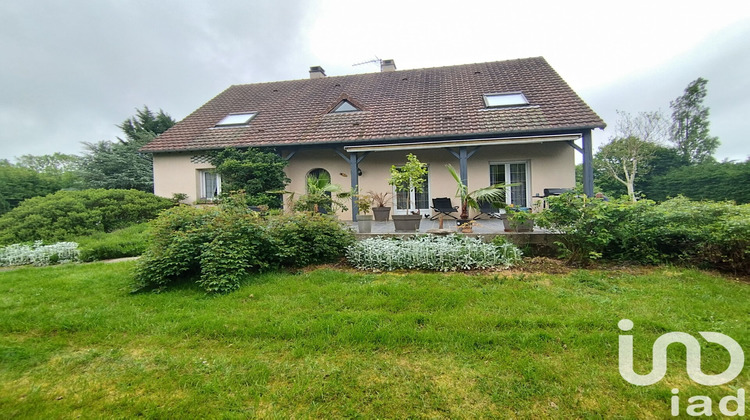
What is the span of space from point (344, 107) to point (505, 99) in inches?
235

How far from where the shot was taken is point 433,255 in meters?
4.59

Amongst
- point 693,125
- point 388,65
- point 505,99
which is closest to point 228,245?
point 505,99

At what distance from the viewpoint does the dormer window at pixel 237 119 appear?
1168 centimetres

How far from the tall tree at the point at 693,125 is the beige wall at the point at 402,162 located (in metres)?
27.3

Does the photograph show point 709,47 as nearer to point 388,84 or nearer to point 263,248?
point 388,84

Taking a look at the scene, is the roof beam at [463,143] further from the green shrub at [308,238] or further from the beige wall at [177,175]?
the beige wall at [177,175]

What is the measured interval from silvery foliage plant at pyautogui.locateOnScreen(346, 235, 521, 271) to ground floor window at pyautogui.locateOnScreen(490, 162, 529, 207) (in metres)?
5.49

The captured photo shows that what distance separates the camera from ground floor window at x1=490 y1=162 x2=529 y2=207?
9742 millimetres

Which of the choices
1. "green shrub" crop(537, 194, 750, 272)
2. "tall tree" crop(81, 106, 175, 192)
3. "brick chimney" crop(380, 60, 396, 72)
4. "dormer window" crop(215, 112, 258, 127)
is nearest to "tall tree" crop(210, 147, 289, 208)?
"dormer window" crop(215, 112, 258, 127)

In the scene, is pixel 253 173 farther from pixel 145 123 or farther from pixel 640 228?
pixel 145 123

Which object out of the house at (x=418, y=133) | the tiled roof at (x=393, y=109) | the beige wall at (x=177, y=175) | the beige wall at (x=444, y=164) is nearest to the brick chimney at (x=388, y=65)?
the tiled roof at (x=393, y=109)

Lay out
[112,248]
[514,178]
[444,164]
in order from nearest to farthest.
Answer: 1. [112,248]
2. [514,178]
3. [444,164]

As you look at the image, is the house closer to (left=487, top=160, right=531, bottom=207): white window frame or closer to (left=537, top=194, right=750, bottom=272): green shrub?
(left=487, top=160, right=531, bottom=207): white window frame

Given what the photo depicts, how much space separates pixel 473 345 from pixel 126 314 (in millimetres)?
3584
